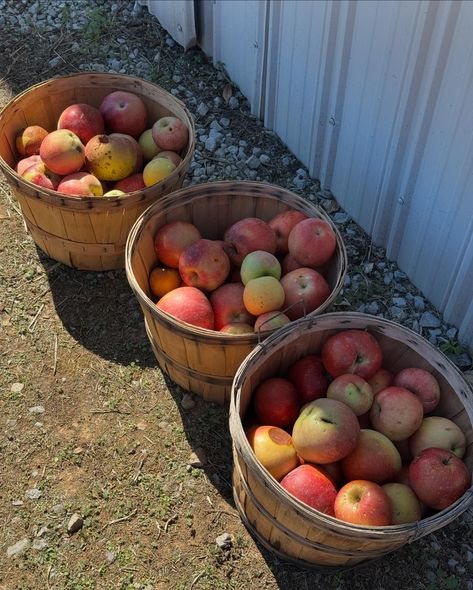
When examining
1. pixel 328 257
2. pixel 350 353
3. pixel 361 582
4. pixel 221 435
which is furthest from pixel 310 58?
pixel 361 582

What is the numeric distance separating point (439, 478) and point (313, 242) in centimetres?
119

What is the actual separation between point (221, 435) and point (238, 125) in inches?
101

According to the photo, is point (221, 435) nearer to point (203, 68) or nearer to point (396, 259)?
point (396, 259)

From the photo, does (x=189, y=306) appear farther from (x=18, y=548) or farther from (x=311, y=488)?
(x=18, y=548)

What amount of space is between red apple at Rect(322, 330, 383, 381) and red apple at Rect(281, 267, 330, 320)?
0.22 meters

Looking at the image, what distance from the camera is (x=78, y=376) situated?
332 cm

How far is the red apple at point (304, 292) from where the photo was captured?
285 cm

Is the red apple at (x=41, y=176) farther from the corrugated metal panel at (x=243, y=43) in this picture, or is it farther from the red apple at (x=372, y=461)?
the red apple at (x=372, y=461)

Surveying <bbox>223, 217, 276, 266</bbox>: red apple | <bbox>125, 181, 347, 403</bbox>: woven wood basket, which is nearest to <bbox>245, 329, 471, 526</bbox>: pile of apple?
<bbox>125, 181, 347, 403</bbox>: woven wood basket

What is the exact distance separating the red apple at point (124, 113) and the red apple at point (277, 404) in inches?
76.3

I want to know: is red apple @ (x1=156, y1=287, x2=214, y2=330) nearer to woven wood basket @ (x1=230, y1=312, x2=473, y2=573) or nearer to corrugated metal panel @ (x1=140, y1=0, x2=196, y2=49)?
woven wood basket @ (x1=230, y1=312, x2=473, y2=573)

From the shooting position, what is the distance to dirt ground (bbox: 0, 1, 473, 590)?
2.66 metres

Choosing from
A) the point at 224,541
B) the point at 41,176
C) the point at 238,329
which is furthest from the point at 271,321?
the point at 41,176

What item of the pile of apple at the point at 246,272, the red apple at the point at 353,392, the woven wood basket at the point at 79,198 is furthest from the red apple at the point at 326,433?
the woven wood basket at the point at 79,198
